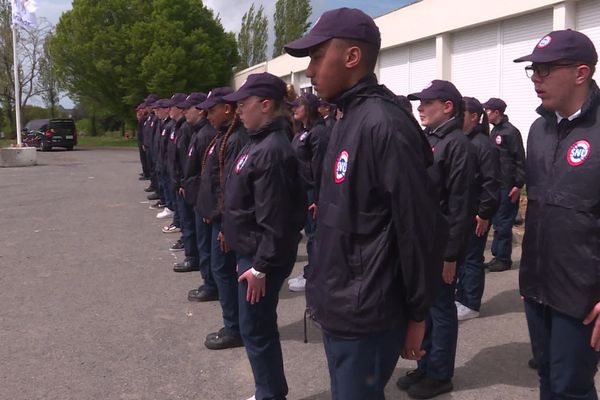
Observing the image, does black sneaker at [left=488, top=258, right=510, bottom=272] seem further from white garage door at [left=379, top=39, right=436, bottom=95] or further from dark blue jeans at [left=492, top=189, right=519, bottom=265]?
white garage door at [left=379, top=39, right=436, bottom=95]

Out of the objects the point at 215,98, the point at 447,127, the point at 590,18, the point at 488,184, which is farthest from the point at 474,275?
the point at 590,18

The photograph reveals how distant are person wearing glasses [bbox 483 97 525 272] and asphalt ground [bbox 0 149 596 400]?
254 millimetres

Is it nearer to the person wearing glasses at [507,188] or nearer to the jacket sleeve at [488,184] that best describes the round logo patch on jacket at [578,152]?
→ the jacket sleeve at [488,184]

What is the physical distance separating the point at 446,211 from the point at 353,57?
6.19 ft

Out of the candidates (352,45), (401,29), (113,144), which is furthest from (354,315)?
(113,144)

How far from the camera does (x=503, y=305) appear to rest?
219 inches

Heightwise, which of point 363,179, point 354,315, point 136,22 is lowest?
point 354,315

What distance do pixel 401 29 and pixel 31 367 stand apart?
15183mm

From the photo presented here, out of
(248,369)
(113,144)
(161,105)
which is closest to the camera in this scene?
(248,369)

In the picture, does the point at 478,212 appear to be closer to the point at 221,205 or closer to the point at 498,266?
the point at 221,205

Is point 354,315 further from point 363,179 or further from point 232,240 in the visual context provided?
point 232,240

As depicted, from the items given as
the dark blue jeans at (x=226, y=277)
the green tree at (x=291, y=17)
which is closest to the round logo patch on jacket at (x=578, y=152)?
the dark blue jeans at (x=226, y=277)

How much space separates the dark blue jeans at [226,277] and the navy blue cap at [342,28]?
2.62m

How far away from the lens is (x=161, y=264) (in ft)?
23.5
